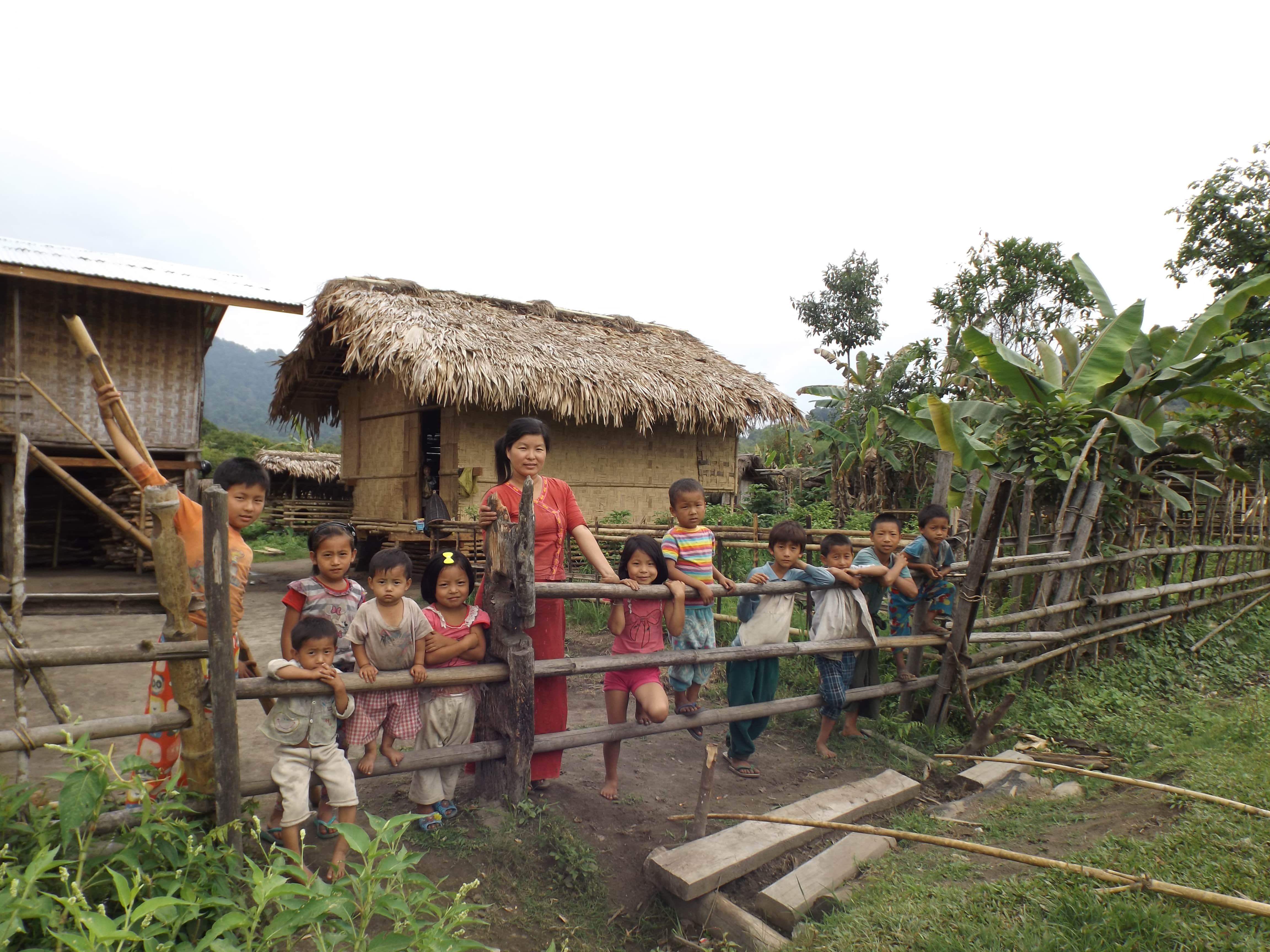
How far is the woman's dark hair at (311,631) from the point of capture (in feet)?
7.78

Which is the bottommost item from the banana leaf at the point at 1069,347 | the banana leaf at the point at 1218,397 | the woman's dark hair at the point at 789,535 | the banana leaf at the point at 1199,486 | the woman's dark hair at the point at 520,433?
the woman's dark hair at the point at 789,535

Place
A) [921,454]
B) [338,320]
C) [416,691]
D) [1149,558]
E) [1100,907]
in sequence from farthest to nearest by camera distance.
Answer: [921,454] < [338,320] < [1149,558] < [416,691] < [1100,907]

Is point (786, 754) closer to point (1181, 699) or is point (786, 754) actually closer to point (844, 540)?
point (844, 540)

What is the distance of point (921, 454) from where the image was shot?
1022 centimetres

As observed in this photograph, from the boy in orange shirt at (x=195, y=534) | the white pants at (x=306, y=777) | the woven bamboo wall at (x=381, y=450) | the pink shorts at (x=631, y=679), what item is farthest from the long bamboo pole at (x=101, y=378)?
the woven bamboo wall at (x=381, y=450)

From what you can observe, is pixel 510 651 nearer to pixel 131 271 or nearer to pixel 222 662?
pixel 222 662

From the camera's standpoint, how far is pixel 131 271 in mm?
8266

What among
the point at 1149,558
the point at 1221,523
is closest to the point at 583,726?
the point at 1149,558

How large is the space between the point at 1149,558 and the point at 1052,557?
1.10 meters

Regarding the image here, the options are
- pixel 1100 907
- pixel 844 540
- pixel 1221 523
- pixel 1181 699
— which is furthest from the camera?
pixel 1221 523

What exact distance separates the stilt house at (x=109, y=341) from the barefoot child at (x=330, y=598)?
242 inches

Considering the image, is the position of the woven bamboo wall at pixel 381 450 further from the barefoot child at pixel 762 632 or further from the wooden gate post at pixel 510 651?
the wooden gate post at pixel 510 651

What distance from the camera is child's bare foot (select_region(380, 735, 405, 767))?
256 cm

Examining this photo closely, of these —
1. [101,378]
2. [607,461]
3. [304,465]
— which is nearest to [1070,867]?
[101,378]
